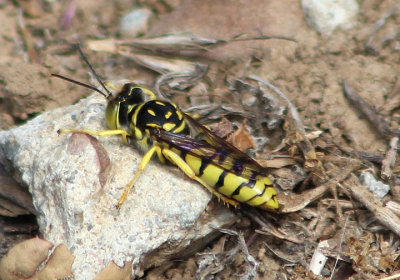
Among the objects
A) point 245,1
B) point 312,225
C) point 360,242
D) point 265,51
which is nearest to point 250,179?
point 312,225

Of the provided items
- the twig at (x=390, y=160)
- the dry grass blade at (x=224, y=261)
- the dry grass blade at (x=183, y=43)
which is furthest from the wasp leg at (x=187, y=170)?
the dry grass blade at (x=183, y=43)

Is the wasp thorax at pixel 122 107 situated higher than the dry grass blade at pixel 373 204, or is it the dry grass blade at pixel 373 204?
the wasp thorax at pixel 122 107

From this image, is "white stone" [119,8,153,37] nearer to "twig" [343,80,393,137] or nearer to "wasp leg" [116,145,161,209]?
"wasp leg" [116,145,161,209]

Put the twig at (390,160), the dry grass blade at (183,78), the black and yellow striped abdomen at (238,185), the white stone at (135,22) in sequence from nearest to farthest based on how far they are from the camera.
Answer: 1. the black and yellow striped abdomen at (238,185)
2. the twig at (390,160)
3. the dry grass blade at (183,78)
4. the white stone at (135,22)

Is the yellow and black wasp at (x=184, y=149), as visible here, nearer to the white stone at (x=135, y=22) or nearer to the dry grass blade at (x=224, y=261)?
the dry grass blade at (x=224, y=261)

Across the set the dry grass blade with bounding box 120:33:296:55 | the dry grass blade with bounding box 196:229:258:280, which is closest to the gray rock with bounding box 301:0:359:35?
the dry grass blade with bounding box 120:33:296:55

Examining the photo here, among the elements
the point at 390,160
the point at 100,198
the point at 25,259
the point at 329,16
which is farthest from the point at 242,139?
the point at 25,259
